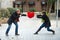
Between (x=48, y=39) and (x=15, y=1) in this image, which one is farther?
(x=15, y=1)

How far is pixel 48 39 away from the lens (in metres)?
14.1

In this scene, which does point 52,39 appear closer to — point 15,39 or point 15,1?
point 15,39

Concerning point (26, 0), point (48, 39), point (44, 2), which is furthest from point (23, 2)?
point (48, 39)


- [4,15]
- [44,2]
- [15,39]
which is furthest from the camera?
[44,2]

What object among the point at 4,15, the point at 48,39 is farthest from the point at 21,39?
the point at 4,15

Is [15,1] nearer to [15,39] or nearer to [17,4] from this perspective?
[17,4]

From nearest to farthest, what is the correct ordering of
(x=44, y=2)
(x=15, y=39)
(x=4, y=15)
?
(x=15, y=39), (x=4, y=15), (x=44, y=2)

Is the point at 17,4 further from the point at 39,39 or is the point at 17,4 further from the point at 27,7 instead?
the point at 39,39

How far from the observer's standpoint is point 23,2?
64.5 metres

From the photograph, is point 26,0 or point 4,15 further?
point 26,0

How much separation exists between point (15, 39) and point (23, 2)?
51.0m

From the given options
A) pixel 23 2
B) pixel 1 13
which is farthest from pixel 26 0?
pixel 1 13

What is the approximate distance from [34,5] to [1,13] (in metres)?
36.9

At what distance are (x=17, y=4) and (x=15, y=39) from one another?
5072cm
